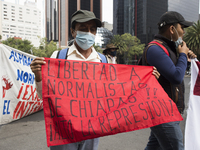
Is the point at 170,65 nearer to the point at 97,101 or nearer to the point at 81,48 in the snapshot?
the point at 97,101

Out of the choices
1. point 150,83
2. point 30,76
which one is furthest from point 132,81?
point 30,76

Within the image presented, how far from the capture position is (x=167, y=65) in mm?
1798

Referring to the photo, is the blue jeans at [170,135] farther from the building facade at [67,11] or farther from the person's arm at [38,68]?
the building facade at [67,11]

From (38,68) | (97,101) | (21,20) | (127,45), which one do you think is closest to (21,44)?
(127,45)

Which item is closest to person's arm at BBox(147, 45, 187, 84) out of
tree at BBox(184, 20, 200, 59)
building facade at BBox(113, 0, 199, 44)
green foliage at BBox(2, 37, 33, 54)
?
tree at BBox(184, 20, 200, 59)

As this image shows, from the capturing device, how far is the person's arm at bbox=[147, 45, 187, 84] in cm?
179

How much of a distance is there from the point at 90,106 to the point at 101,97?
0.52ft

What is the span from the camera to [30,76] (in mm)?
5508

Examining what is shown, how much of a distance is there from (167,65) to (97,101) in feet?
2.61

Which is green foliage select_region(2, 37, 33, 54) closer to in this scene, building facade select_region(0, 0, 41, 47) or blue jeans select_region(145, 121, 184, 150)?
blue jeans select_region(145, 121, 184, 150)

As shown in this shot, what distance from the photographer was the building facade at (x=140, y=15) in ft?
252

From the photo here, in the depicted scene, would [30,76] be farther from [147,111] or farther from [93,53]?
[147,111]

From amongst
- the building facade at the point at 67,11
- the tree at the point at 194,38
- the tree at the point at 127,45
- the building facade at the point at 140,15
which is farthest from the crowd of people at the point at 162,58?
the building facade at the point at 67,11

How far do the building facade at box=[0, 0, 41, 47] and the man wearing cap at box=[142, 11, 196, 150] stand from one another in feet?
544
